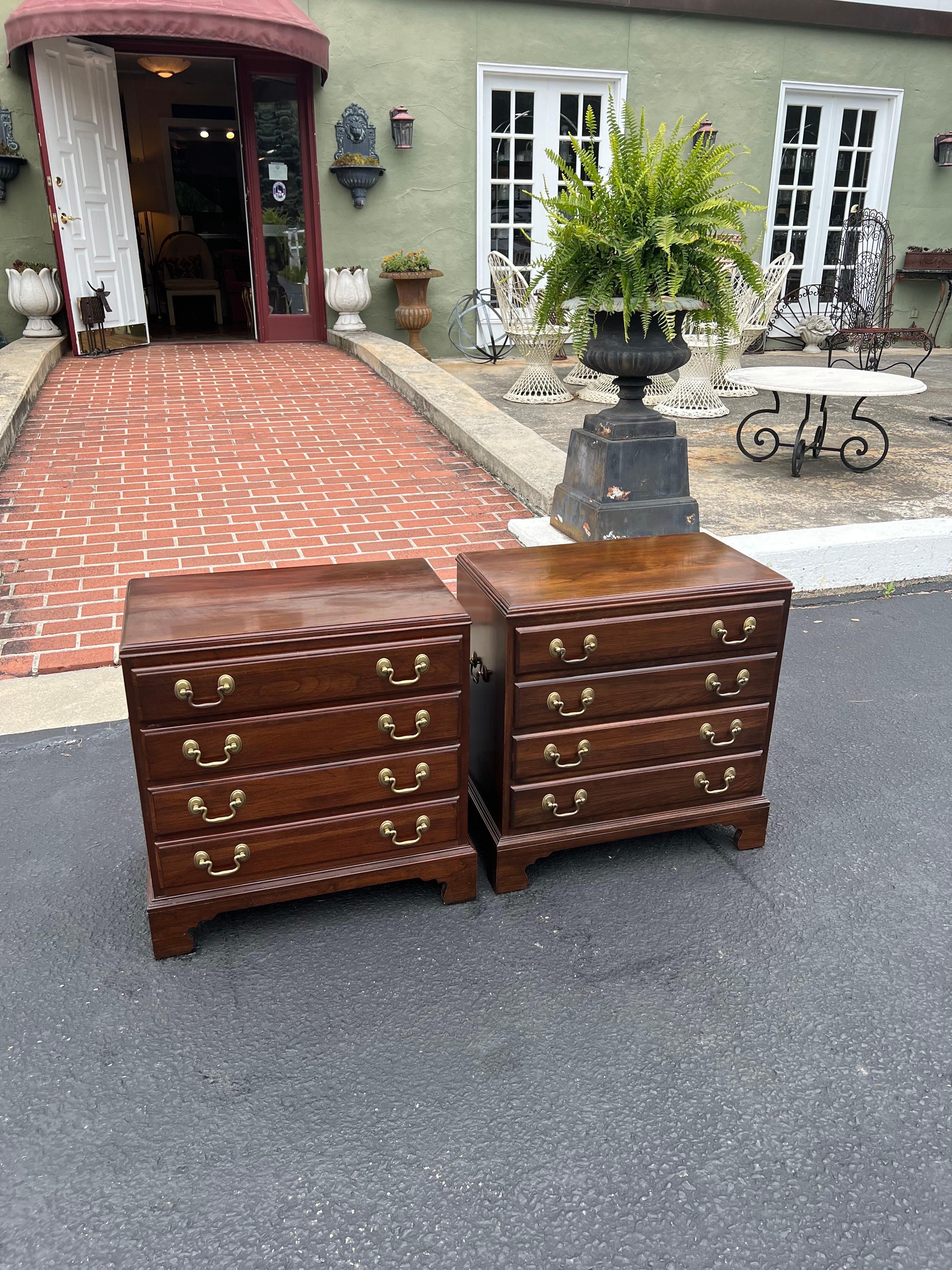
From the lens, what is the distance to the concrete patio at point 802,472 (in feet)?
15.7

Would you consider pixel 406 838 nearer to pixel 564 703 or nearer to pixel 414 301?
pixel 564 703

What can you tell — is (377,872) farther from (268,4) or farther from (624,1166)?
(268,4)

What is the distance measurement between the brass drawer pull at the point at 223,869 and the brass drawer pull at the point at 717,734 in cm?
119

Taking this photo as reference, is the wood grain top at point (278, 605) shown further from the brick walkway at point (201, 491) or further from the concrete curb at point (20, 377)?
the concrete curb at point (20, 377)

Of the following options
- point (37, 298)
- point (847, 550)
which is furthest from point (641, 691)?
point (37, 298)

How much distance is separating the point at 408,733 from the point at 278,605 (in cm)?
42

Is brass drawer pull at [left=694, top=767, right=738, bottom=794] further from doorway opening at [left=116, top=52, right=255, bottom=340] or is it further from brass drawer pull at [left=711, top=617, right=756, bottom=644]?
doorway opening at [left=116, top=52, right=255, bottom=340]

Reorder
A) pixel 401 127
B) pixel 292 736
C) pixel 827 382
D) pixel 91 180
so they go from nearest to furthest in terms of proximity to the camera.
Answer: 1. pixel 292 736
2. pixel 827 382
3. pixel 91 180
4. pixel 401 127

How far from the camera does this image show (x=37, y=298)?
7973mm

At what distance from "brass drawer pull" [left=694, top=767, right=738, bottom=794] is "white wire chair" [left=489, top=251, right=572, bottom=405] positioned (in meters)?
5.23

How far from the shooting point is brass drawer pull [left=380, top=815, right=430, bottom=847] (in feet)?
7.18

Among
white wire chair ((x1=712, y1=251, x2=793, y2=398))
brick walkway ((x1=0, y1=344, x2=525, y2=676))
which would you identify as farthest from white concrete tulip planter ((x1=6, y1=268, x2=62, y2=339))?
white wire chair ((x1=712, y1=251, x2=793, y2=398))

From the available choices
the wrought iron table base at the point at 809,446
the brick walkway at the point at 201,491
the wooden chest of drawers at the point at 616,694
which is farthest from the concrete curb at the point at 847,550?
the wooden chest of drawers at the point at 616,694

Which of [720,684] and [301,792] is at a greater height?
[720,684]
